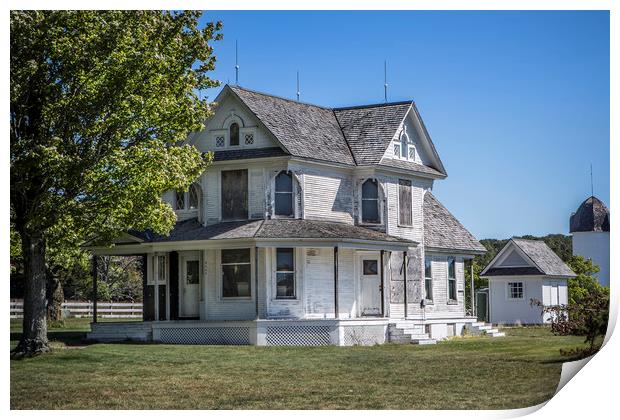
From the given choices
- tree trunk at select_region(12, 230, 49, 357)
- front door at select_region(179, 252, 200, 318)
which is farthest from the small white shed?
tree trunk at select_region(12, 230, 49, 357)

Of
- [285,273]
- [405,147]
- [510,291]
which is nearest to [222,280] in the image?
[285,273]

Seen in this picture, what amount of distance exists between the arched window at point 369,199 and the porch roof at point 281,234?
0.56 meters

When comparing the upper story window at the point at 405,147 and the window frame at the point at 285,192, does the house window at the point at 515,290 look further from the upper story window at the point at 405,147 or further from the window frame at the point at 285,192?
the window frame at the point at 285,192

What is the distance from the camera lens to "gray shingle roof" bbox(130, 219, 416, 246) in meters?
27.1

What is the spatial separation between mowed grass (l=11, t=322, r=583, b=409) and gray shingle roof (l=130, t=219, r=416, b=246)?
3019 millimetres

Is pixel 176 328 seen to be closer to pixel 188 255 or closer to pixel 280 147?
pixel 188 255

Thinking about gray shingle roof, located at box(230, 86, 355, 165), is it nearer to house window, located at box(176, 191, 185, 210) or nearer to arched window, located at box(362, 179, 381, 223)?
arched window, located at box(362, 179, 381, 223)

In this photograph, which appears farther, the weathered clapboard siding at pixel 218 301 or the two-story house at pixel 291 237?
the weathered clapboard siding at pixel 218 301

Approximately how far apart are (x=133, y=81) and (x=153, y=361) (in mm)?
5480

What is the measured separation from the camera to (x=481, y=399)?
17.9 m

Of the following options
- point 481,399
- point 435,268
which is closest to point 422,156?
point 435,268

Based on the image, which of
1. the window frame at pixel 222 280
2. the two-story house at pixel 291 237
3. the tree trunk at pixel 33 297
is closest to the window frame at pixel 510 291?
the two-story house at pixel 291 237

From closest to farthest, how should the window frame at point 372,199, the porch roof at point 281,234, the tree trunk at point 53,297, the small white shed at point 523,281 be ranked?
the small white shed at point 523,281, the porch roof at point 281,234, the window frame at point 372,199, the tree trunk at point 53,297

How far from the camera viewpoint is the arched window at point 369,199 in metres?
30.0
